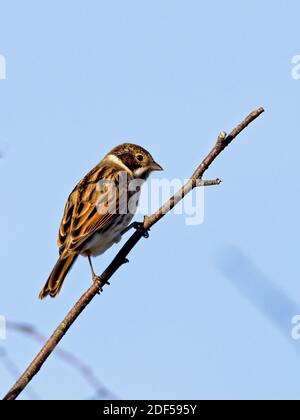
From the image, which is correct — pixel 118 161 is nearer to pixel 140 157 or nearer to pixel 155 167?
pixel 140 157

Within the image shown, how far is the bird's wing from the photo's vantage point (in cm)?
837

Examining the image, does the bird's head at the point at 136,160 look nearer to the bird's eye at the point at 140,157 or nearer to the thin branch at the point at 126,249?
the bird's eye at the point at 140,157

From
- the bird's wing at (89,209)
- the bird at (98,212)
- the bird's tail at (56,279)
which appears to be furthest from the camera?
the bird's wing at (89,209)

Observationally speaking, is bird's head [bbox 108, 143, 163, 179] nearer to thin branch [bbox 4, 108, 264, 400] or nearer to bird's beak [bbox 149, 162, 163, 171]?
bird's beak [bbox 149, 162, 163, 171]

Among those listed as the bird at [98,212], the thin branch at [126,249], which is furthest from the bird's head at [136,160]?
the thin branch at [126,249]

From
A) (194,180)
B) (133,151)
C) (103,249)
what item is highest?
(194,180)

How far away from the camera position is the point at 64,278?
755 cm

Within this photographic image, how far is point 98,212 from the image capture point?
28.4ft

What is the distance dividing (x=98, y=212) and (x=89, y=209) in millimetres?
136

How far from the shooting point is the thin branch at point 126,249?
4304 millimetres
